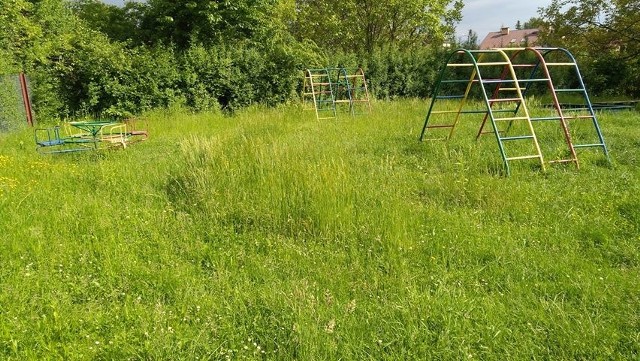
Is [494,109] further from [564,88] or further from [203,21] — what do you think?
[203,21]

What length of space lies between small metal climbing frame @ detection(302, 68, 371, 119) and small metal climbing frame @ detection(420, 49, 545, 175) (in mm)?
2701

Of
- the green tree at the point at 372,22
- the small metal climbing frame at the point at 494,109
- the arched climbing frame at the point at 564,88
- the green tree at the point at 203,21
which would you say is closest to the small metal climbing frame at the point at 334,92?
the small metal climbing frame at the point at 494,109

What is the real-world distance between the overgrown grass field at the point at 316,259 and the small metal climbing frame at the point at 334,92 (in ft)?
24.5

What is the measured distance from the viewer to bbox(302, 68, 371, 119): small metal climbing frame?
13.2 metres

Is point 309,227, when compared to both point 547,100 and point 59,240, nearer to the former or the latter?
point 59,240

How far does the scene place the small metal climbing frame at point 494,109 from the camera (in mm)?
5973

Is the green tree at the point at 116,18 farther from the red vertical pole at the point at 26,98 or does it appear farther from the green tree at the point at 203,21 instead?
the red vertical pole at the point at 26,98

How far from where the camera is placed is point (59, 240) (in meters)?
3.67

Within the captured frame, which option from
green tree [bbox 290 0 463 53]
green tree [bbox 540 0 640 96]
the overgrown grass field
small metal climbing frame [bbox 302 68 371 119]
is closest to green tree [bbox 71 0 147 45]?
small metal climbing frame [bbox 302 68 371 119]

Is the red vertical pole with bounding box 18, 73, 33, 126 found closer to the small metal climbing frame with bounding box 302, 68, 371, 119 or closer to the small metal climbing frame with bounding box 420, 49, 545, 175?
the small metal climbing frame with bounding box 302, 68, 371, 119

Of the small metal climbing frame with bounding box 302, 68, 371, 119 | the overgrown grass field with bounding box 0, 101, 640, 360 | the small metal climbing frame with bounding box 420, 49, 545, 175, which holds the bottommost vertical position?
the overgrown grass field with bounding box 0, 101, 640, 360

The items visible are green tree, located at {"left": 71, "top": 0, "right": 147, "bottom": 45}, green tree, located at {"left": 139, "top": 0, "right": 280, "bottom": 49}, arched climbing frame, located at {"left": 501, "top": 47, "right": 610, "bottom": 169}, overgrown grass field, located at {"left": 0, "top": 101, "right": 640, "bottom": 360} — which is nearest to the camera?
overgrown grass field, located at {"left": 0, "top": 101, "right": 640, "bottom": 360}

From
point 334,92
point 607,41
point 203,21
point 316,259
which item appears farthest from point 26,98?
point 607,41

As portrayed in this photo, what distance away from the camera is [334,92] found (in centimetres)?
1576
